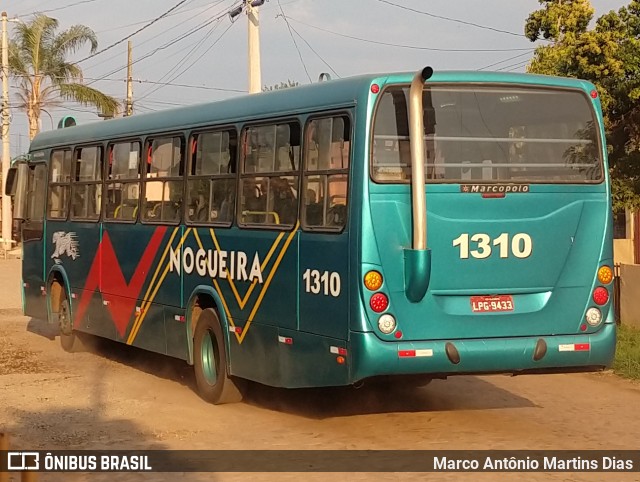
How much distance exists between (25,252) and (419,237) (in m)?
10.1

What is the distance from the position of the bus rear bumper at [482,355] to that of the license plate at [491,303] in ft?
0.84

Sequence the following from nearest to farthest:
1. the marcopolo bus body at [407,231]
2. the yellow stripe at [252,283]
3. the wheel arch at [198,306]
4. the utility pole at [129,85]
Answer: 1. the marcopolo bus body at [407,231]
2. the yellow stripe at [252,283]
3. the wheel arch at [198,306]
4. the utility pole at [129,85]

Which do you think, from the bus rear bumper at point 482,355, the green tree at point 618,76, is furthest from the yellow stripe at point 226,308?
the green tree at point 618,76

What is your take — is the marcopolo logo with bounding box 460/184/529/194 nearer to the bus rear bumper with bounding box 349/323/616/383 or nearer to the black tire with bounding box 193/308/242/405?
the bus rear bumper with bounding box 349/323/616/383

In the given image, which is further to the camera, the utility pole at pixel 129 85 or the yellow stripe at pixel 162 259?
the utility pole at pixel 129 85

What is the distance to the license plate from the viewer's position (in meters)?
9.70

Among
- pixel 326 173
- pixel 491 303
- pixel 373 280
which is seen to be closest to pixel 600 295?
pixel 491 303

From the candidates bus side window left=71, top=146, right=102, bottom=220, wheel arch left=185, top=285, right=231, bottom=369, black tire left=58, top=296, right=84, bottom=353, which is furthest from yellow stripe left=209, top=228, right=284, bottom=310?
black tire left=58, top=296, right=84, bottom=353

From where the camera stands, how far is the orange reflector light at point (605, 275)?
1020 centimetres

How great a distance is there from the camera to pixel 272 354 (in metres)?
10.6

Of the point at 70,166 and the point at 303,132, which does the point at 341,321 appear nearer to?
the point at 303,132

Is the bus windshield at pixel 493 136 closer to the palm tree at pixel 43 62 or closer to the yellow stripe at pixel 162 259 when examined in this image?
the yellow stripe at pixel 162 259

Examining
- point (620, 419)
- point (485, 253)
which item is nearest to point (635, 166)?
point (620, 419)

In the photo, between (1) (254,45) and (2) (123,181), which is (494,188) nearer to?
(2) (123,181)
